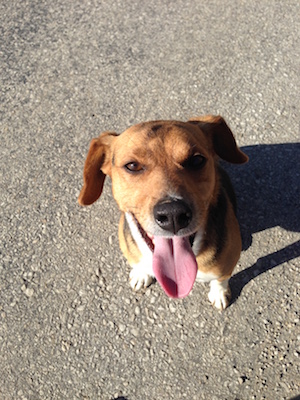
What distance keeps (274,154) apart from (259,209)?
807mm

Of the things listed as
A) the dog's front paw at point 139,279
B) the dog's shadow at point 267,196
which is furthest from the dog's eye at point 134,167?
the dog's shadow at point 267,196

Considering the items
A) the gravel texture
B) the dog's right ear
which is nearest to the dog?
the dog's right ear

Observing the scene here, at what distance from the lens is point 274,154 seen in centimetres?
464

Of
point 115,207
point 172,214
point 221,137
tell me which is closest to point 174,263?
point 172,214

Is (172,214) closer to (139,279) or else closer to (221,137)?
(221,137)

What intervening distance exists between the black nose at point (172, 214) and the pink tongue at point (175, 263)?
1.16ft

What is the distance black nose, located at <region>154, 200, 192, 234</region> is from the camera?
2.49m

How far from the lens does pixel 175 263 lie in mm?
2941

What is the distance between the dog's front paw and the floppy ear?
56.6 inches

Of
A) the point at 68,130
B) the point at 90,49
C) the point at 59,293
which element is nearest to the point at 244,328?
the point at 59,293

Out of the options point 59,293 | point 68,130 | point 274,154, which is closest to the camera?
point 59,293

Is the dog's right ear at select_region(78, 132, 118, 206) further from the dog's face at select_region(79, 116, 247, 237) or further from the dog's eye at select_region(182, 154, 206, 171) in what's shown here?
the dog's eye at select_region(182, 154, 206, 171)

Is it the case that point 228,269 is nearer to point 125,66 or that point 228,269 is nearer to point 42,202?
point 42,202

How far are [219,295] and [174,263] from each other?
1.00 m
